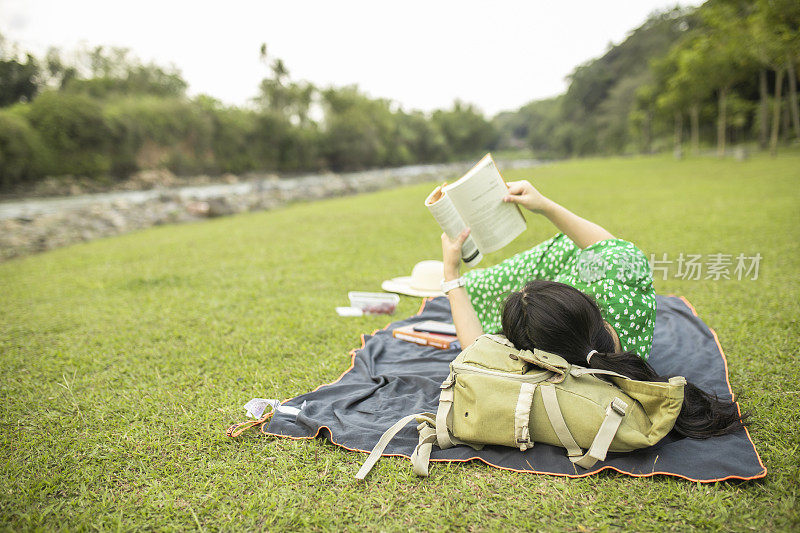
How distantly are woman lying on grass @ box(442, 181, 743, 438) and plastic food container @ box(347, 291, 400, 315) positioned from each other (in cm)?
113

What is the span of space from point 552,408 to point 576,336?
0.90ft

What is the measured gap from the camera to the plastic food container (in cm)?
349

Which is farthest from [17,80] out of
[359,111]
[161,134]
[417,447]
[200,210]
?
[417,447]

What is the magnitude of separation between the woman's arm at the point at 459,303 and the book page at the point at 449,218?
0.12ft

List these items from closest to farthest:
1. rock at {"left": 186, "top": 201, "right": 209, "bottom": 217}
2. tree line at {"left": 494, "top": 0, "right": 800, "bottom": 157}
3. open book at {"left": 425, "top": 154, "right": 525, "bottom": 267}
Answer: open book at {"left": 425, "top": 154, "right": 525, "bottom": 267} → rock at {"left": 186, "top": 201, "right": 209, "bottom": 217} → tree line at {"left": 494, "top": 0, "right": 800, "bottom": 157}

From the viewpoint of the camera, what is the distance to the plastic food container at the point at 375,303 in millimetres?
3488

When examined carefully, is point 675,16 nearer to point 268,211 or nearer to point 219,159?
point 219,159

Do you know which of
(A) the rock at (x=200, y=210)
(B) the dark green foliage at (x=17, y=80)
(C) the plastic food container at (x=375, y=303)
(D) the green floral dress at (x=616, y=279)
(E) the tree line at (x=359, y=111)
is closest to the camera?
(D) the green floral dress at (x=616, y=279)

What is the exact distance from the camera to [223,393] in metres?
2.32

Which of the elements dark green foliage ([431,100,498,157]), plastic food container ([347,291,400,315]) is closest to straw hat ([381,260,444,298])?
plastic food container ([347,291,400,315])

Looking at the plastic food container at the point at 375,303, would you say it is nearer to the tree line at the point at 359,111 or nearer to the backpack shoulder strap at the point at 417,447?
the backpack shoulder strap at the point at 417,447

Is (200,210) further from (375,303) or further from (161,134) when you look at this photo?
(161,134)

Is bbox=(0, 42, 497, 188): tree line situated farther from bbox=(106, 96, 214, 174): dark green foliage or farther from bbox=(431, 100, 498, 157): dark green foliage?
bbox=(431, 100, 498, 157): dark green foliage

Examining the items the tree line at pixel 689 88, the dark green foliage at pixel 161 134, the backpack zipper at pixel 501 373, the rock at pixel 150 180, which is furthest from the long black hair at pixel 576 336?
the dark green foliage at pixel 161 134
